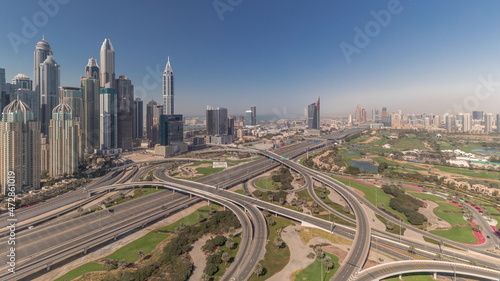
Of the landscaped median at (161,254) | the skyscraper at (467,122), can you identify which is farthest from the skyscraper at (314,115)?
the landscaped median at (161,254)

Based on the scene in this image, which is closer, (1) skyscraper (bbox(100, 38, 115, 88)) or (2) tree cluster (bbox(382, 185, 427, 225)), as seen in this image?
(2) tree cluster (bbox(382, 185, 427, 225))

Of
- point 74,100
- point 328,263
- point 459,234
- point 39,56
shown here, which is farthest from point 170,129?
point 459,234

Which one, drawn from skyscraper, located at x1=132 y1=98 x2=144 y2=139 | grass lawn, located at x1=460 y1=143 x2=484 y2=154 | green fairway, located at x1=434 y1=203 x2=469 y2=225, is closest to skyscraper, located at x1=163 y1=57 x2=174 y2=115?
skyscraper, located at x1=132 y1=98 x2=144 y2=139

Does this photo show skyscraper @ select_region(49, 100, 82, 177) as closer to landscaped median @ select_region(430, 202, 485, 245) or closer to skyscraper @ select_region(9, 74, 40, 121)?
skyscraper @ select_region(9, 74, 40, 121)

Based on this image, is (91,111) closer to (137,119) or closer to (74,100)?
(74,100)

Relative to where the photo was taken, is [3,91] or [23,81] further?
[23,81]
